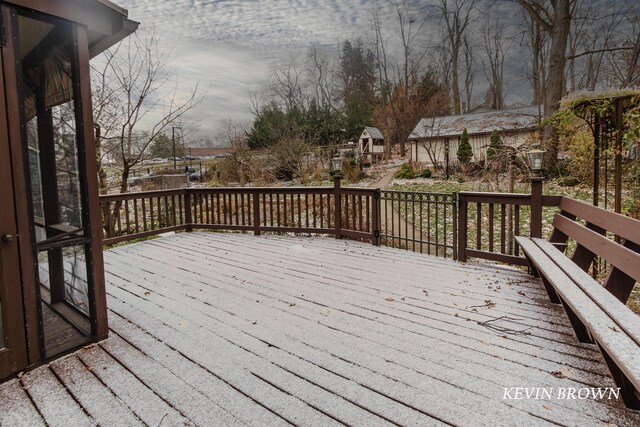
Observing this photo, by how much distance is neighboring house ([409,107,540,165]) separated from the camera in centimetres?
1977

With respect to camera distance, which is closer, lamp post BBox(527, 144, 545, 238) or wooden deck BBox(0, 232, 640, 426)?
wooden deck BBox(0, 232, 640, 426)

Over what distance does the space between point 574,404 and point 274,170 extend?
13.3 m

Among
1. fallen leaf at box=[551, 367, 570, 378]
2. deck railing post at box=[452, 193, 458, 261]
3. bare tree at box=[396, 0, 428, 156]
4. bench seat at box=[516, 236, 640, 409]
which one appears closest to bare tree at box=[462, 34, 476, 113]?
bare tree at box=[396, 0, 428, 156]

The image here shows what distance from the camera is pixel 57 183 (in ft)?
9.01

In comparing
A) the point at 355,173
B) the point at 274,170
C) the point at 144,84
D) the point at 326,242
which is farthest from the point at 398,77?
the point at 326,242

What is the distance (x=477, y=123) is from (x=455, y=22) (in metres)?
8.04

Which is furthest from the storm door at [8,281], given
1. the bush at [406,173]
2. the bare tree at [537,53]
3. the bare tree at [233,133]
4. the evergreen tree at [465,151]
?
the bare tree at [537,53]

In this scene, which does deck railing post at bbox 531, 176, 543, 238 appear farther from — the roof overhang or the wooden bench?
the roof overhang

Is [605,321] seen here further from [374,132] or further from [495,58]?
[495,58]

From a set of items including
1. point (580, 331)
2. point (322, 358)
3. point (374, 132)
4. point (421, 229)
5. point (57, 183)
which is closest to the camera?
point (322, 358)

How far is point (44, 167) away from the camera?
8.75 feet

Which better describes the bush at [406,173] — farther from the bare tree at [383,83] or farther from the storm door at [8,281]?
the storm door at [8,281]

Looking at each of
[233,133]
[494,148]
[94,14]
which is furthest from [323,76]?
[94,14]

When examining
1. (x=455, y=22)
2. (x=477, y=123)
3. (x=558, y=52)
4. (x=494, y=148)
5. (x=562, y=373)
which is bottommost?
(x=562, y=373)
